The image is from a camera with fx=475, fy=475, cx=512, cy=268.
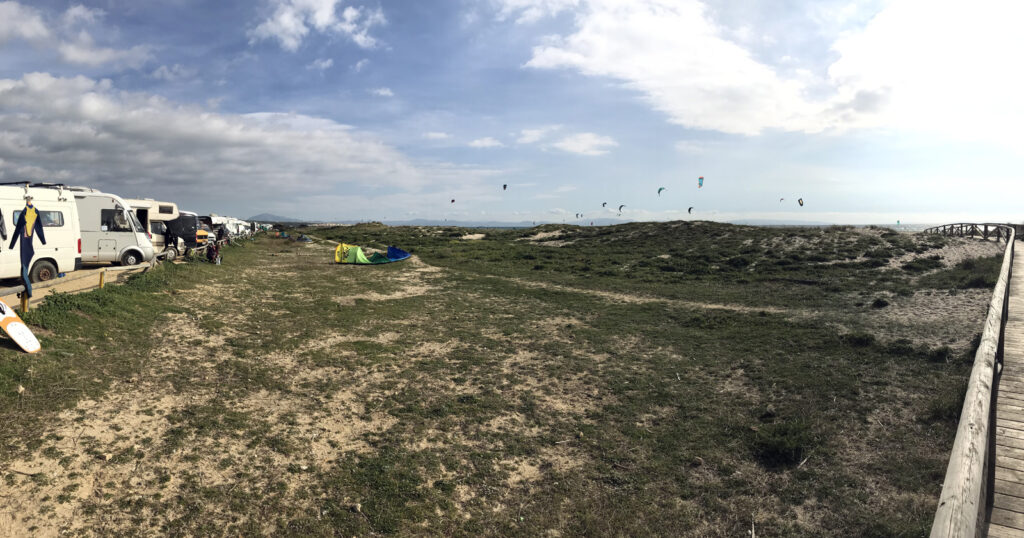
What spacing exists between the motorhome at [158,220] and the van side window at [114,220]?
7.17 ft

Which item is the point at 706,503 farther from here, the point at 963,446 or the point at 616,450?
the point at 963,446

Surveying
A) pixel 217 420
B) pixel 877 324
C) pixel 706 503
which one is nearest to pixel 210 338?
pixel 217 420

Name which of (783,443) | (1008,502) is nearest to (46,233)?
(783,443)

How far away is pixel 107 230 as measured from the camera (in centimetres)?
2048

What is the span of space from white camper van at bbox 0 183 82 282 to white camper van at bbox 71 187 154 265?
12.1 ft

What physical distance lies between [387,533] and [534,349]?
8280 mm

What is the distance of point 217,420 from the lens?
8547mm

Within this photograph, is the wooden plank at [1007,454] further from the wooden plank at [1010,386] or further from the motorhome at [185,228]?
the motorhome at [185,228]

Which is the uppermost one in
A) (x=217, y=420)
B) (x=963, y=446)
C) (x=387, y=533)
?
(x=963, y=446)

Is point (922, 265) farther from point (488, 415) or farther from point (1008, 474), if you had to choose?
point (488, 415)

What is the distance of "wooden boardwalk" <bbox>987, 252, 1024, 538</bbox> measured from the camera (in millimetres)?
4648

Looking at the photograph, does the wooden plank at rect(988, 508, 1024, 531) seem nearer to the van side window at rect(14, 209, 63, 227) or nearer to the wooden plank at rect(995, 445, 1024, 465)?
the wooden plank at rect(995, 445, 1024, 465)

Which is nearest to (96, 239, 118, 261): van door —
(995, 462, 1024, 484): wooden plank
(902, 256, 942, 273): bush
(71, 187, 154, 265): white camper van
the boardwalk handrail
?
(71, 187, 154, 265): white camper van

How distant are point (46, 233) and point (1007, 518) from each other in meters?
23.3
